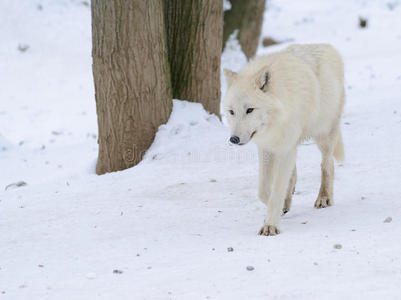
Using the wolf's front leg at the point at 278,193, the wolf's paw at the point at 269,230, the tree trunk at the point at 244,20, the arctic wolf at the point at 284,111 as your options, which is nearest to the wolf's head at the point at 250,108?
the arctic wolf at the point at 284,111

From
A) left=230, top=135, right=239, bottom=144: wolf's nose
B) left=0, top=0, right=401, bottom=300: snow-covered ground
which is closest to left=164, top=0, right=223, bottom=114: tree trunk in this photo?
left=0, top=0, right=401, bottom=300: snow-covered ground

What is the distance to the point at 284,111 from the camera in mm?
3895

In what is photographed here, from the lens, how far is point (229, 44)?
10844 mm

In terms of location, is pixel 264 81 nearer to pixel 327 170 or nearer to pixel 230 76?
pixel 230 76

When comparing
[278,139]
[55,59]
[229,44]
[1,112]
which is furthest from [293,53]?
[55,59]

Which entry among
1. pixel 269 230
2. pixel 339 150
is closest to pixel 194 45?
pixel 339 150

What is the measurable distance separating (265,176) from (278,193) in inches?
13.9

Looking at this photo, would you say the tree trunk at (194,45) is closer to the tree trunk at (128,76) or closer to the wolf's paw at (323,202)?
the tree trunk at (128,76)

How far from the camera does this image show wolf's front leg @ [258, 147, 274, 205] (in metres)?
4.31

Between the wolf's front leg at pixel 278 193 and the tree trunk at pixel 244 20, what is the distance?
6924 millimetres

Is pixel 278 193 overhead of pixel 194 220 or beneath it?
overhead

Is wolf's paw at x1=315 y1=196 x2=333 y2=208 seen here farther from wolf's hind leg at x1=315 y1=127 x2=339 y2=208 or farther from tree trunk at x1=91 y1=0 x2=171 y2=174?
tree trunk at x1=91 y1=0 x2=171 y2=174

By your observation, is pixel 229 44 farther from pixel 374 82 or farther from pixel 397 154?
pixel 397 154

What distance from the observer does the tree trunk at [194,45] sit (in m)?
6.41
